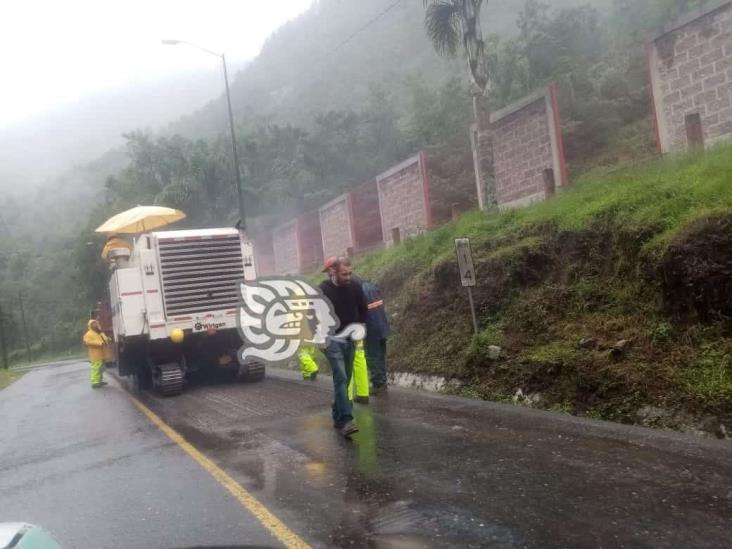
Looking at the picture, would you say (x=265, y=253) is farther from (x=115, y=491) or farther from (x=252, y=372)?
(x=115, y=491)

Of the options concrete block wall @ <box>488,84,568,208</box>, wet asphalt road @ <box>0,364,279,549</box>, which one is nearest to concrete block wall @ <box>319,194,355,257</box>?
concrete block wall @ <box>488,84,568,208</box>

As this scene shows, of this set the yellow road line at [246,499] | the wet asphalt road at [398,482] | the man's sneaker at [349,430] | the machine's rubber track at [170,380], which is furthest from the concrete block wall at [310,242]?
the man's sneaker at [349,430]

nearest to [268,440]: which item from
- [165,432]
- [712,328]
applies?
[165,432]

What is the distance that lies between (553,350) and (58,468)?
214 inches

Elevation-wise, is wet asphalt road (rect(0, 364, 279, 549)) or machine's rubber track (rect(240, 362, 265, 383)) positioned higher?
machine's rubber track (rect(240, 362, 265, 383))

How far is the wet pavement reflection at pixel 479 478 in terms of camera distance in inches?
162

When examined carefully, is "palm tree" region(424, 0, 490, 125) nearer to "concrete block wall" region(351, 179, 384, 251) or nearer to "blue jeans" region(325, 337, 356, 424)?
"concrete block wall" region(351, 179, 384, 251)

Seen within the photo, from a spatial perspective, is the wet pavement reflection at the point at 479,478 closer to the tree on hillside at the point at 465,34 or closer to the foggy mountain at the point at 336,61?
the tree on hillside at the point at 465,34

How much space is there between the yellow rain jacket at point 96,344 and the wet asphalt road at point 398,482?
22.2 feet

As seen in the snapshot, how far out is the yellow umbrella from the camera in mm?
13711

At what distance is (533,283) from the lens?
9664mm

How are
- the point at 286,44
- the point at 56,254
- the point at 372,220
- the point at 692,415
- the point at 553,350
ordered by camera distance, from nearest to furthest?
the point at 692,415 < the point at 553,350 < the point at 372,220 < the point at 56,254 < the point at 286,44

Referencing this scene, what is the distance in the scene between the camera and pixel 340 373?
A: 7.23m

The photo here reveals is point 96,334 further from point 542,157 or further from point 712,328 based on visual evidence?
point 712,328
